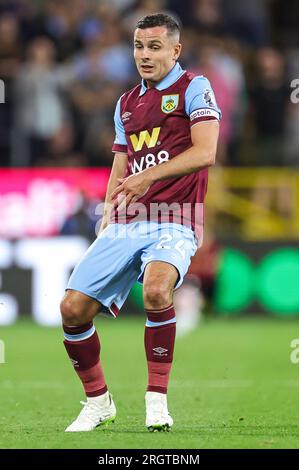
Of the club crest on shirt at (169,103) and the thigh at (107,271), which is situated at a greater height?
the club crest on shirt at (169,103)

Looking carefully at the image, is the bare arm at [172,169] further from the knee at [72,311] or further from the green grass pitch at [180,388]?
the green grass pitch at [180,388]

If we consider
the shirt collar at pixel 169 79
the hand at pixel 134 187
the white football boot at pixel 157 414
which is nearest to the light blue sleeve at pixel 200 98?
the shirt collar at pixel 169 79

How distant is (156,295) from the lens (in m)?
6.52

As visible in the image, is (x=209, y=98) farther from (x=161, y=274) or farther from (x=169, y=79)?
(x=161, y=274)

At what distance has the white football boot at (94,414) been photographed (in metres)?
6.81

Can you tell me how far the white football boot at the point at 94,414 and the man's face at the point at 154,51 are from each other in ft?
6.51

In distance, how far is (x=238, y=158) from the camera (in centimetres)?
1700

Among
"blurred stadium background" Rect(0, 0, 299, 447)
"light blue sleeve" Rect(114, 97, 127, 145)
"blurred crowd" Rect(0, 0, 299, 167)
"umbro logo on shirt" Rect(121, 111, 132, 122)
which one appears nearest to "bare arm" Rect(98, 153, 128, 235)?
"light blue sleeve" Rect(114, 97, 127, 145)

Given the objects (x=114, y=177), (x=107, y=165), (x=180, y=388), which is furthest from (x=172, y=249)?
(x=107, y=165)

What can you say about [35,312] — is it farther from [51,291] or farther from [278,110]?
[278,110]

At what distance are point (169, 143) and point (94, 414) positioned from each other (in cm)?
169

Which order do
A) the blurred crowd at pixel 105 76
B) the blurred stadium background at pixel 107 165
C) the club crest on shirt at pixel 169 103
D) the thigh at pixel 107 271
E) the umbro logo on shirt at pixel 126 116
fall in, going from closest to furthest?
the thigh at pixel 107 271, the club crest on shirt at pixel 169 103, the umbro logo on shirt at pixel 126 116, the blurred stadium background at pixel 107 165, the blurred crowd at pixel 105 76

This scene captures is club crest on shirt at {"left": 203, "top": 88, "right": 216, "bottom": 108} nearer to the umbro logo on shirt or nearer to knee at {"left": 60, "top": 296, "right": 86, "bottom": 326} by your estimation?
the umbro logo on shirt

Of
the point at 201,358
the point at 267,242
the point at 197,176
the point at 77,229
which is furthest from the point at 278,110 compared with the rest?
the point at 197,176
